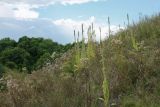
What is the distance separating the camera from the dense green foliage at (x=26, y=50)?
15.3 metres

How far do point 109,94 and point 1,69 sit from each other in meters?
4.53

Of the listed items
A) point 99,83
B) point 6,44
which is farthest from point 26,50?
point 99,83

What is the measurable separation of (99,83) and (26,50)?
8291 mm

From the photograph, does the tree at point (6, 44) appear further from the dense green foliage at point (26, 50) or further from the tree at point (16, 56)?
the tree at point (16, 56)

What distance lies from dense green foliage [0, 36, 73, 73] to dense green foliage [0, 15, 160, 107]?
5.40 m

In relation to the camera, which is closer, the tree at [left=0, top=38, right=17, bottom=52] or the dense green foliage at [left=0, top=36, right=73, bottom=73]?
the dense green foliage at [left=0, top=36, right=73, bottom=73]

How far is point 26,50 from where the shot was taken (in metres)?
16.4

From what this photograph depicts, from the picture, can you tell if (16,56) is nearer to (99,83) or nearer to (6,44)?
(6,44)

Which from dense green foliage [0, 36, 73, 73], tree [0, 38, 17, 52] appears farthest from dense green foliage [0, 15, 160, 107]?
tree [0, 38, 17, 52]

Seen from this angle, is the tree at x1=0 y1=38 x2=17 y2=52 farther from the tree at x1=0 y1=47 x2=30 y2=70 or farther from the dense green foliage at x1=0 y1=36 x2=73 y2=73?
the tree at x1=0 y1=47 x2=30 y2=70

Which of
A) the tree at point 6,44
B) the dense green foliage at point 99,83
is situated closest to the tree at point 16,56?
the tree at point 6,44

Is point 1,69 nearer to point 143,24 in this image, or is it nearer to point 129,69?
point 143,24

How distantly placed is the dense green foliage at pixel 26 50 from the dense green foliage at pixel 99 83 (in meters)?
5.40

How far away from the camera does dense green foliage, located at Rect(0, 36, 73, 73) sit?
15.3 m
